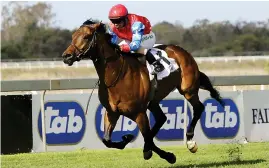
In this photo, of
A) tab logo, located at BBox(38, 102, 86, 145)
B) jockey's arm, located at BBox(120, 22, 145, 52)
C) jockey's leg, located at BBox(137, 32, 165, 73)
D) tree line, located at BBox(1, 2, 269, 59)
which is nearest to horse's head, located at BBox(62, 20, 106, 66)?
jockey's arm, located at BBox(120, 22, 145, 52)

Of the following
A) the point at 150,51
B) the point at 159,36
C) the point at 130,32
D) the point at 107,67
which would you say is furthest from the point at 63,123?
the point at 159,36

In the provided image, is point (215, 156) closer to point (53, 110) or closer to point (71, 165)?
point (71, 165)

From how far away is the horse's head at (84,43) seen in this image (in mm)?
6410

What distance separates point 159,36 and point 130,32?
66.5 m

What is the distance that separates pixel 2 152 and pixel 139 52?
3977mm

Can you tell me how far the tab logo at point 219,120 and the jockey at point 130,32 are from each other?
4040 mm

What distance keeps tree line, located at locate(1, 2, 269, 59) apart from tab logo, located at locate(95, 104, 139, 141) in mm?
42729

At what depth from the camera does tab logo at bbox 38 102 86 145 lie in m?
10.4

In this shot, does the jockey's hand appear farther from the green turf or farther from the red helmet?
the green turf

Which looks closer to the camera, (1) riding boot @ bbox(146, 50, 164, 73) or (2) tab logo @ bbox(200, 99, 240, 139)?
(1) riding boot @ bbox(146, 50, 164, 73)

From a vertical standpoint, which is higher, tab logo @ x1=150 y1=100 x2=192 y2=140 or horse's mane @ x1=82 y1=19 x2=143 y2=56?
horse's mane @ x1=82 y1=19 x2=143 y2=56

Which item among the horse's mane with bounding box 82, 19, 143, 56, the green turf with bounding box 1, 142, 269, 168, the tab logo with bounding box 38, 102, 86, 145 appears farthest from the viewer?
the tab logo with bounding box 38, 102, 86, 145

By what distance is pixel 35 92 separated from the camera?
1085 centimetres

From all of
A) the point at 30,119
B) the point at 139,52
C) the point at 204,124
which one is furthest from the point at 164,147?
the point at 139,52
